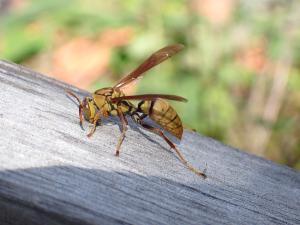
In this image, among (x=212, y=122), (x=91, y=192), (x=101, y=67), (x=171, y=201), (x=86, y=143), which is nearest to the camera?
(x=91, y=192)

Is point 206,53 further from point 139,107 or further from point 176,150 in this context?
point 176,150

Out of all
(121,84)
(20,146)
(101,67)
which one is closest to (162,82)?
(101,67)

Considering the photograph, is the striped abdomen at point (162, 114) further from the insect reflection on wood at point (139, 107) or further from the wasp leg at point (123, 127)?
the wasp leg at point (123, 127)

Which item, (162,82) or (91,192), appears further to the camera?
(162,82)

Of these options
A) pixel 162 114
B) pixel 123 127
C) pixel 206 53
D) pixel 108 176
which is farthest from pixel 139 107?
pixel 206 53

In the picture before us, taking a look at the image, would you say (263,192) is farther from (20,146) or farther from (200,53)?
(200,53)

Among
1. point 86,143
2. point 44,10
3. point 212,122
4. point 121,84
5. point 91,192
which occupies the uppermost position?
point 44,10

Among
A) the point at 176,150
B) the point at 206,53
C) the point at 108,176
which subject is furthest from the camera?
the point at 206,53
